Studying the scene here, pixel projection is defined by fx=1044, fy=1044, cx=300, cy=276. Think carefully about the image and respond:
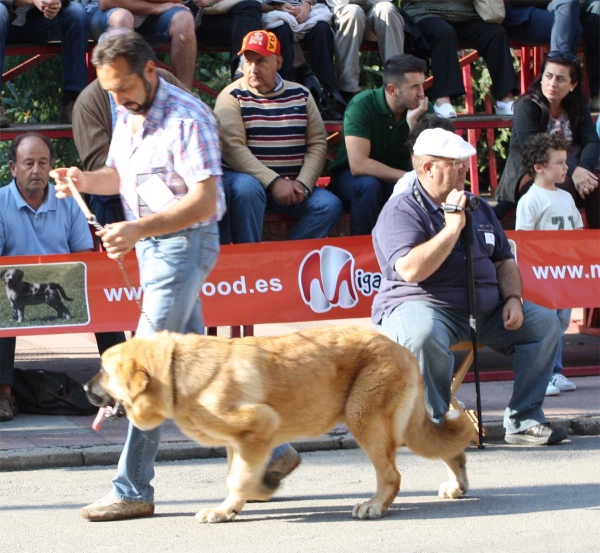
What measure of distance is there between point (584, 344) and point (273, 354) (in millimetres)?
5745

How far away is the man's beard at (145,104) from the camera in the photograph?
467 centimetres

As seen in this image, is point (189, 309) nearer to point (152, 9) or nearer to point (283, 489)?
point (283, 489)

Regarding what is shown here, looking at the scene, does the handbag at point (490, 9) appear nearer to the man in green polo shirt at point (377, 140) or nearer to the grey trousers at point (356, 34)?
the grey trousers at point (356, 34)

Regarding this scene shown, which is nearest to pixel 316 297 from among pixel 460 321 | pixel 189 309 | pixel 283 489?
pixel 460 321

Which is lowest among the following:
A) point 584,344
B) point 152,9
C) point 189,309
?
point 584,344

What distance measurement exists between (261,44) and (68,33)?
68.0 inches

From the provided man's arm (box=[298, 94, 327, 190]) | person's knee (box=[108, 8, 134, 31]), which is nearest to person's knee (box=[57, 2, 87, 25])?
person's knee (box=[108, 8, 134, 31])

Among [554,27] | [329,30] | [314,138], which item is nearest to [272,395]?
[314,138]

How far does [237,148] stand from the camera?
26.2 feet

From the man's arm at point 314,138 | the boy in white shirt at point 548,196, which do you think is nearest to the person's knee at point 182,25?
the man's arm at point 314,138

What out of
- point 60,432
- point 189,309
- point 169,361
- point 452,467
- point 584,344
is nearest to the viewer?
point 169,361

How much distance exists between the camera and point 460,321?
20.0ft

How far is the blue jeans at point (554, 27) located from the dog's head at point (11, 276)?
18.5 ft

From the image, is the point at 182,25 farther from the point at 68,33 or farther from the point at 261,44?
the point at 261,44
